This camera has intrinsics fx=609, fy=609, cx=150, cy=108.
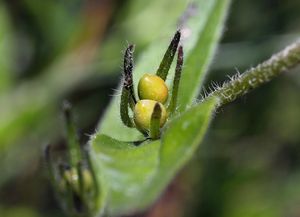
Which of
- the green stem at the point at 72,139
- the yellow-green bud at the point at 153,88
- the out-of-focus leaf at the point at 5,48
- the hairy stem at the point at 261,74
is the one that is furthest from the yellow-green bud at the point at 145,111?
the out-of-focus leaf at the point at 5,48

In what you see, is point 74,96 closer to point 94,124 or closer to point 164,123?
point 94,124

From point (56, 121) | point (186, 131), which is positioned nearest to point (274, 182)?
point (56, 121)

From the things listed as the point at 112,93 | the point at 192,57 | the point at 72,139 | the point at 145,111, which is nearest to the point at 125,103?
the point at 145,111

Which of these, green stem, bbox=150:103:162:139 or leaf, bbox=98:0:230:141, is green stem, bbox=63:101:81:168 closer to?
leaf, bbox=98:0:230:141

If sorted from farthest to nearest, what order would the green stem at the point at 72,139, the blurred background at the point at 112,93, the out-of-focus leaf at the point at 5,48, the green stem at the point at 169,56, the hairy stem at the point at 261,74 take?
1. the out-of-focus leaf at the point at 5,48
2. the blurred background at the point at 112,93
3. the green stem at the point at 72,139
4. the green stem at the point at 169,56
5. the hairy stem at the point at 261,74

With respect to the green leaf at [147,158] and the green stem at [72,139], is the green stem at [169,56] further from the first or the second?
the green stem at [72,139]

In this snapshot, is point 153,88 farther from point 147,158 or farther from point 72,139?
point 72,139
